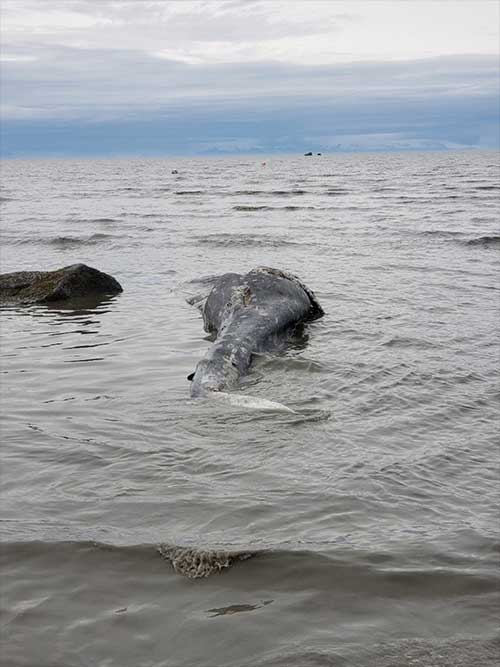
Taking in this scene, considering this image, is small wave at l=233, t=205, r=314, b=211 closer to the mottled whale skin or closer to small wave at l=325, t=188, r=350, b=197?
small wave at l=325, t=188, r=350, b=197

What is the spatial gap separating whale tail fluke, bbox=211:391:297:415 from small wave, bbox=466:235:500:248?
41.2ft

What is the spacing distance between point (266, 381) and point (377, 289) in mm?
5043

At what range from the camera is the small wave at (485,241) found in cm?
1675

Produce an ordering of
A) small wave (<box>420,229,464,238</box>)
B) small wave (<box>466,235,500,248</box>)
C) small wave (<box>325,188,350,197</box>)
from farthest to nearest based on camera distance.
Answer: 1. small wave (<box>325,188,350,197</box>)
2. small wave (<box>420,229,464,238</box>)
3. small wave (<box>466,235,500,248</box>)

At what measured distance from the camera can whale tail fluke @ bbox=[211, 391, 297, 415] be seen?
17.4 ft

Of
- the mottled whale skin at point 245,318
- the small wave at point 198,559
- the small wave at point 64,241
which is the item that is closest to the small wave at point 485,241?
the mottled whale skin at point 245,318

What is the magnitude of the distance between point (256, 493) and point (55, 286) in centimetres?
716

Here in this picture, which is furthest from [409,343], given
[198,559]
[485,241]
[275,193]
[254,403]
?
[275,193]

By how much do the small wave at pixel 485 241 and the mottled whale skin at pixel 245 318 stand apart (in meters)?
9.18

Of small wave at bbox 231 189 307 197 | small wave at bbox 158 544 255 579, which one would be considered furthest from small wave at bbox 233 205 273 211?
small wave at bbox 158 544 255 579

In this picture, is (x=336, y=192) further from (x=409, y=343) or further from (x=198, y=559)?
(x=198, y=559)

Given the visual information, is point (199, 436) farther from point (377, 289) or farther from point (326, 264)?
point (326, 264)

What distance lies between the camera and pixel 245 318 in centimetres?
758

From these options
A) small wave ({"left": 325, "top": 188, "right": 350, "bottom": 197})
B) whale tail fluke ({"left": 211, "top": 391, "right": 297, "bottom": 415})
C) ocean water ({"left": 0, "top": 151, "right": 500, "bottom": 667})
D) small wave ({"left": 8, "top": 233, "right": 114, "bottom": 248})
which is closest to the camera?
ocean water ({"left": 0, "top": 151, "right": 500, "bottom": 667})
